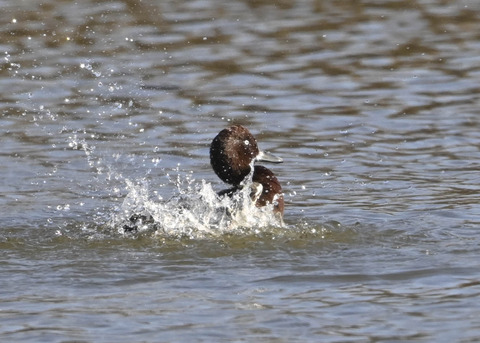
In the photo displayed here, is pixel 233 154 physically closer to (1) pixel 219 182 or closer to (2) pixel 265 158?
(2) pixel 265 158

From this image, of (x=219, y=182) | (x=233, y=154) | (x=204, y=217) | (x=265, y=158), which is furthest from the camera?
(x=219, y=182)

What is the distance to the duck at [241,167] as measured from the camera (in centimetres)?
721

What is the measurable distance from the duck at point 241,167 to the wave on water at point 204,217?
66 mm

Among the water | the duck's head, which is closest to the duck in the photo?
the duck's head

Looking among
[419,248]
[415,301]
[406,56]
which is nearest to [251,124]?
[406,56]

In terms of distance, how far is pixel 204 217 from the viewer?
7.11 meters

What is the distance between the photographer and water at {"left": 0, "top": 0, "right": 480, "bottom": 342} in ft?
18.3

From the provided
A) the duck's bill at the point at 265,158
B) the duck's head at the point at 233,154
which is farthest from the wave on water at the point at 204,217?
the duck's bill at the point at 265,158

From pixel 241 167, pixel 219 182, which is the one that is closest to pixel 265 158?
pixel 241 167

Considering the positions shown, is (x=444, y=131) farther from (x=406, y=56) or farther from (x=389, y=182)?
(x=406, y=56)

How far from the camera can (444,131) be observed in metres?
9.34

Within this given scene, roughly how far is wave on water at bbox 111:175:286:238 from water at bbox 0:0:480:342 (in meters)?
0.01

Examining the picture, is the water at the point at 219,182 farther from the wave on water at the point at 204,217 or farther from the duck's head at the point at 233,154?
the duck's head at the point at 233,154

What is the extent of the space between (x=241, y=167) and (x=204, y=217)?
0.45 meters
